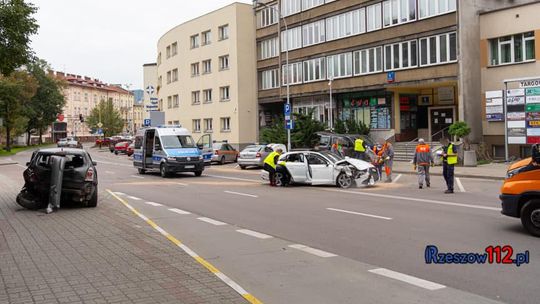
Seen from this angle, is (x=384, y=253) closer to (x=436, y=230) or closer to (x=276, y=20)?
(x=436, y=230)

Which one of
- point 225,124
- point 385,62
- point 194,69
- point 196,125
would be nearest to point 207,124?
point 196,125

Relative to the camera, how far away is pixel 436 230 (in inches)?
384

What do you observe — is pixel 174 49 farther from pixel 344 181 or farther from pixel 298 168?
pixel 344 181

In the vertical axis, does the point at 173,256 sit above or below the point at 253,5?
below

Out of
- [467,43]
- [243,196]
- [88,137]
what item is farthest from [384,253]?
[88,137]

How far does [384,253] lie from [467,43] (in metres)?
25.1

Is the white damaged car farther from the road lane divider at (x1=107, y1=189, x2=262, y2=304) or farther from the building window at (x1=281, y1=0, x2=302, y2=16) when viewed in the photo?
the building window at (x1=281, y1=0, x2=302, y2=16)

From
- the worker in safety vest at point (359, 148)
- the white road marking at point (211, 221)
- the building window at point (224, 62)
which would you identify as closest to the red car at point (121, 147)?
the building window at point (224, 62)

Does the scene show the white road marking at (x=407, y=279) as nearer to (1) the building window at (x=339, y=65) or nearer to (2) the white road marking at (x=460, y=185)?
(2) the white road marking at (x=460, y=185)

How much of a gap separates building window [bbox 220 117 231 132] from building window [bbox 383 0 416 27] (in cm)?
1984

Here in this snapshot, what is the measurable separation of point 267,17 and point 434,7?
781 inches

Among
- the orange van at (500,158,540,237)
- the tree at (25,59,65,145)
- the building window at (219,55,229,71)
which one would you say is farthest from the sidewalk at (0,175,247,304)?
the tree at (25,59,65,145)

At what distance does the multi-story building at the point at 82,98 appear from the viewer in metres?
124

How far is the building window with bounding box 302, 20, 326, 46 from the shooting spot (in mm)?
40688
